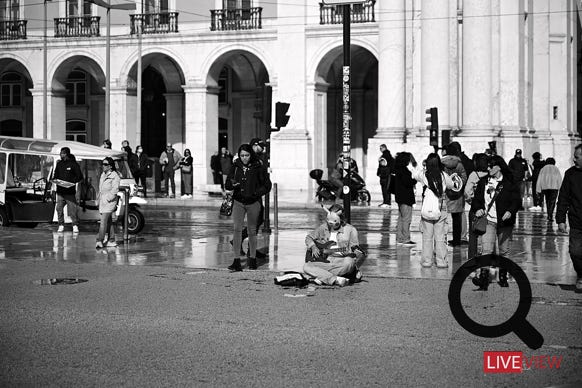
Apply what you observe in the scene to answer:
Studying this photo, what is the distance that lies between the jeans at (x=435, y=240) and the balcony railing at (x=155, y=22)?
29714mm

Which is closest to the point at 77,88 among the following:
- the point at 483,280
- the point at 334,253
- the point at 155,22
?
the point at 155,22

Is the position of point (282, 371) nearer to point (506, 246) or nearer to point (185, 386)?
point (185, 386)

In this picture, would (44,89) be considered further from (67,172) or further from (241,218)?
(241,218)

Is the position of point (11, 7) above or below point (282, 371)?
above

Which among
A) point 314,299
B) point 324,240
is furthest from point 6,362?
point 324,240

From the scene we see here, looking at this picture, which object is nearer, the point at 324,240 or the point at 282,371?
the point at 282,371

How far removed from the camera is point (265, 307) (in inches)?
471

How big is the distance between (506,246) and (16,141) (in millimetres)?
13345

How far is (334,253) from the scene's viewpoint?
1396 cm

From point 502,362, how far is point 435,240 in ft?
23.7

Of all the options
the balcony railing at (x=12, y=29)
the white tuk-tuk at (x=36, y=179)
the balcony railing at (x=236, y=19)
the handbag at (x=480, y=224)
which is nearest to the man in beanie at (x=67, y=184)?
the white tuk-tuk at (x=36, y=179)

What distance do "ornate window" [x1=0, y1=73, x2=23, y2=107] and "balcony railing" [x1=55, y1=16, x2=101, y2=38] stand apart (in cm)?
651

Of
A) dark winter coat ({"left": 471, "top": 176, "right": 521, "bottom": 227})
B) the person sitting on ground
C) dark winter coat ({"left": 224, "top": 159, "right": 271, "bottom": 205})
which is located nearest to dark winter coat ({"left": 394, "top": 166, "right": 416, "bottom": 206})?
dark winter coat ({"left": 224, "top": 159, "right": 271, "bottom": 205})

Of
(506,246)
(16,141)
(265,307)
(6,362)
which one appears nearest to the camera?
(6,362)
